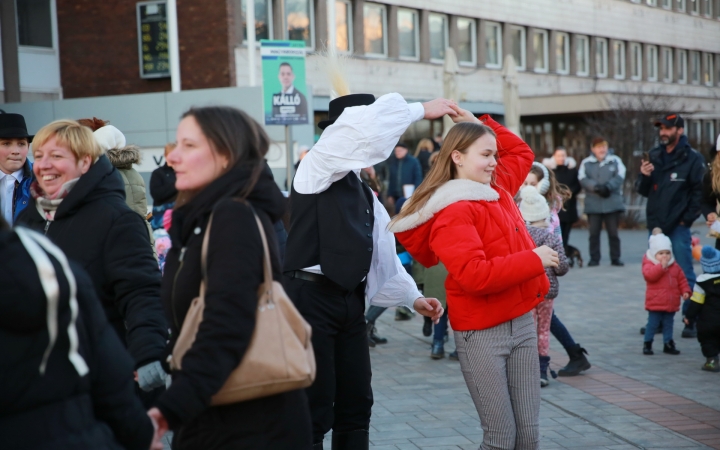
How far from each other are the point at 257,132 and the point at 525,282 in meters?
1.79

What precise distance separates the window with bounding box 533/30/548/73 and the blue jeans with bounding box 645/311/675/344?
1197 inches

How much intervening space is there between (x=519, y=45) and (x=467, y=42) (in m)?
3.38

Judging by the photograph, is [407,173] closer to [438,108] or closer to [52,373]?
[438,108]

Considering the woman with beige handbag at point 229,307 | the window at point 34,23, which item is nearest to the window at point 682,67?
the window at point 34,23

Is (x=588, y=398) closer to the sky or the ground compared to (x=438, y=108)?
closer to the ground

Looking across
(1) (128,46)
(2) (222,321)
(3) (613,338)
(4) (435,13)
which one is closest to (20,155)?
(2) (222,321)

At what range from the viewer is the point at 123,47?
27.0 meters

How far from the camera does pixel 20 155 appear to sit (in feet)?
19.6

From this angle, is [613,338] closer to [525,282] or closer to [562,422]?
[562,422]

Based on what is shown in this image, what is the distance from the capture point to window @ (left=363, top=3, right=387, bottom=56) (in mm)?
30156

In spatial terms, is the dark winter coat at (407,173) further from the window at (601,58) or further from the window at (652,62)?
the window at (652,62)

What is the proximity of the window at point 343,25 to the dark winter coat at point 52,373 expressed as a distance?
89.3ft

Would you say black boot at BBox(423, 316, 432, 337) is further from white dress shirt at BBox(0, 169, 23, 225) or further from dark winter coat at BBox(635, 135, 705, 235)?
white dress shirt at BBox(0, 169, 23, 225)

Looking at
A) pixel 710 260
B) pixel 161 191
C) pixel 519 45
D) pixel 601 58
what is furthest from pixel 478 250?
pixel 601 58
